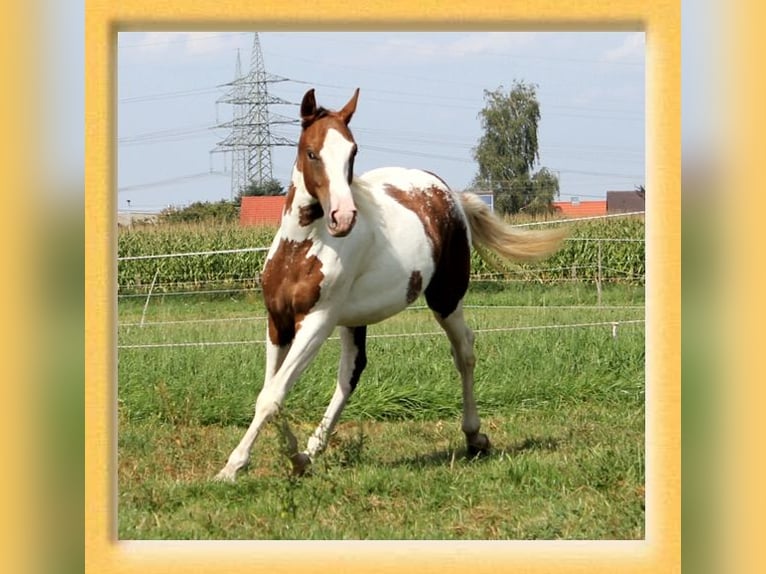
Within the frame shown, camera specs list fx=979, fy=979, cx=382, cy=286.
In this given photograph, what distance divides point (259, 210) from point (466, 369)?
20.7 ft

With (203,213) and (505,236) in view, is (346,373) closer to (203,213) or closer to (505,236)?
(505,236)

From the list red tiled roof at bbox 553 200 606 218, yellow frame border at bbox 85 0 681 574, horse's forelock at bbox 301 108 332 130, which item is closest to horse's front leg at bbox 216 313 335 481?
horse's forelock at bbox 301 108 332 130

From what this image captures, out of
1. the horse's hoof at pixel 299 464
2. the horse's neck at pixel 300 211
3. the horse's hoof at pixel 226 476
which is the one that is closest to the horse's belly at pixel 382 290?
Result: the horse's neck at pixel 300 211

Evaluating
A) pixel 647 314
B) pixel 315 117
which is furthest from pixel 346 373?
pixel 647 314

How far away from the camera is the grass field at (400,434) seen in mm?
4898

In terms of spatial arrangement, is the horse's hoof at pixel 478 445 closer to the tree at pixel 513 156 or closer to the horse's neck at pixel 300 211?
the horse's neck at pixel 300 211

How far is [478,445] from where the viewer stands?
6.45m

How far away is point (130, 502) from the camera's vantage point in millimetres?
5070

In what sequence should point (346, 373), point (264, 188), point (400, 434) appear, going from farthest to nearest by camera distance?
point (264, 188) → point (400, 434) → point (346, 373)

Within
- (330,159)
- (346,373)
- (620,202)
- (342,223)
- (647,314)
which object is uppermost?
(620,202)

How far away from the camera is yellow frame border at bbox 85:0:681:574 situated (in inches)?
165

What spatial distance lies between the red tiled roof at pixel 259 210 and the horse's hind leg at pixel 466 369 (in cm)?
575
